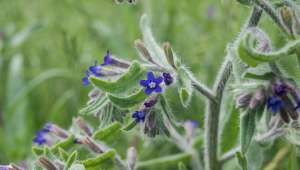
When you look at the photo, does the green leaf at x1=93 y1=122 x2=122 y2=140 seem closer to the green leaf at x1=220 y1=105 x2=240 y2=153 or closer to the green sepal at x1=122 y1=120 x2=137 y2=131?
the green sepal at x1=122 y1=120 x2=137 y2=131

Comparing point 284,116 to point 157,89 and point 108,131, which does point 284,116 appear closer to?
point 157,89

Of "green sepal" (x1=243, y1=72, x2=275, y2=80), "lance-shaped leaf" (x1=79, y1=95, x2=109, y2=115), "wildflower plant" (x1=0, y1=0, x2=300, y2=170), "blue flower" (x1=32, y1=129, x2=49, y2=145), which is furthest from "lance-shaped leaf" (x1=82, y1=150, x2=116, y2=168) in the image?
"green sepal" (x1=243, y1=72, x2=275, y2=80)

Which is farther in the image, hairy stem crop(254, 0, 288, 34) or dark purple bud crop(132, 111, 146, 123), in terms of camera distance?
Result: dark purple bud crop(132, 111, 146, 123)

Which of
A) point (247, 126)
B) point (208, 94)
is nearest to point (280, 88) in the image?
point (247, 126)

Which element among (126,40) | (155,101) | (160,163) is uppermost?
(126,40)

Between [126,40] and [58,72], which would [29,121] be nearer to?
[58,72]

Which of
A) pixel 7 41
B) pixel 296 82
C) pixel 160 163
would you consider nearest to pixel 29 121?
pixel 7 41

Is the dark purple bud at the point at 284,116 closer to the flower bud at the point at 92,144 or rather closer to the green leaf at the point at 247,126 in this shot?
the green leaf at the point at 247,126
